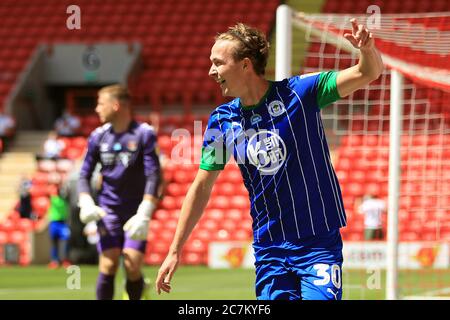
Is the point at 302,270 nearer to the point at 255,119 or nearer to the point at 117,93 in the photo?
the point at 255,119

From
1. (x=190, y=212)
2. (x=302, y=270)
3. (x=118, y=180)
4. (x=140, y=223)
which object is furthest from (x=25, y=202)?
(x=302, y=270)

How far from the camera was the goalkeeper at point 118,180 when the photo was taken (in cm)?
824

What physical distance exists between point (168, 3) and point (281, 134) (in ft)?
73.7

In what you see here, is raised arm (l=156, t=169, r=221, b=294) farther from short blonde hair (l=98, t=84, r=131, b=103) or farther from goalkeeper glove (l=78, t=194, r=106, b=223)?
short blonde hair (l=98, t=84, r=131, b=103)

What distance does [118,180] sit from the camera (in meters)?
8.35

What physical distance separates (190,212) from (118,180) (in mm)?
3500

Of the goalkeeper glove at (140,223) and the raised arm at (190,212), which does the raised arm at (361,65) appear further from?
the goalkeeper glove at (140,223)

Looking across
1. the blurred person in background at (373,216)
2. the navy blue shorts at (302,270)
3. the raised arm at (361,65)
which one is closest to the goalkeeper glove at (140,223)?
the navy blue shorts at (302,270)

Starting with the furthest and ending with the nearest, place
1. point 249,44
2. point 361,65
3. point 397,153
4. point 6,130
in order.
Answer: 1. point 6,130
2. point 397,153
3. point 249,44
4. point 361,65

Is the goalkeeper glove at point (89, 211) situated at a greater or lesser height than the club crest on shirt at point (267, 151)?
lesser

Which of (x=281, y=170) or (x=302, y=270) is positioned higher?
(x=281, y=170)

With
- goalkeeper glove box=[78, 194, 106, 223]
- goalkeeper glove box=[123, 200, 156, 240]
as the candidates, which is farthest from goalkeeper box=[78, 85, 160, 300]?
goalkeeper glove box=[123, 200, 156, 240]

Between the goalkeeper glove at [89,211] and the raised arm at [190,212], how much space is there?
3315mm

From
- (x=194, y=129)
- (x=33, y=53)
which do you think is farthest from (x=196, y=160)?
(x=33, y=53)
